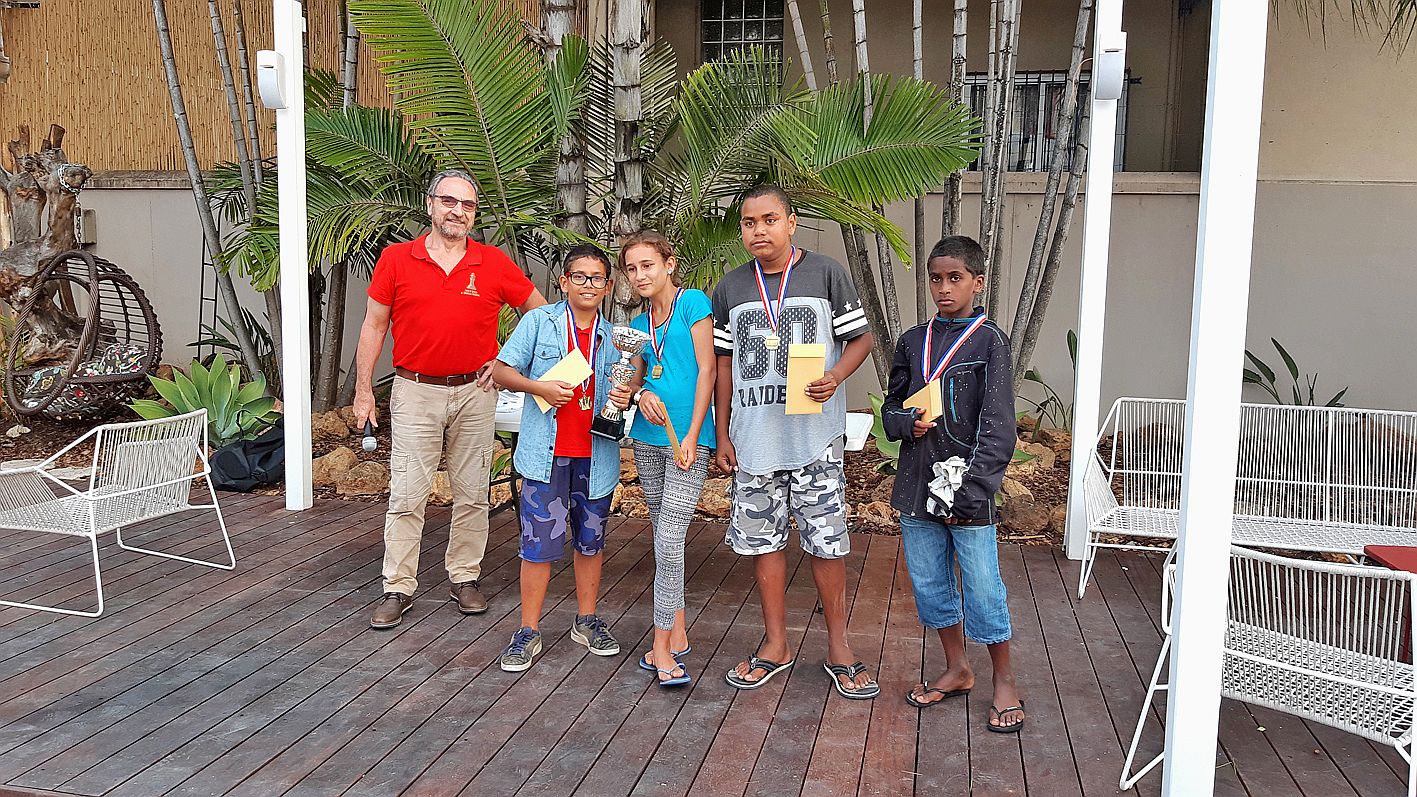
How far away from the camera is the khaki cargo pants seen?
14.0 feet

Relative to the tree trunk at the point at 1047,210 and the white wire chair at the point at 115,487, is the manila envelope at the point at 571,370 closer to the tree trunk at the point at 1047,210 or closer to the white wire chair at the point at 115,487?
the white wire chair at the point at 115,487

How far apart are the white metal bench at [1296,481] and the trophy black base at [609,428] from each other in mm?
2031

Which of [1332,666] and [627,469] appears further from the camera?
[627,469]

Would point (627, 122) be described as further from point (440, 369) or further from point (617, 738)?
point (617, 738)

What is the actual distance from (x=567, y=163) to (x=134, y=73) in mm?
5057

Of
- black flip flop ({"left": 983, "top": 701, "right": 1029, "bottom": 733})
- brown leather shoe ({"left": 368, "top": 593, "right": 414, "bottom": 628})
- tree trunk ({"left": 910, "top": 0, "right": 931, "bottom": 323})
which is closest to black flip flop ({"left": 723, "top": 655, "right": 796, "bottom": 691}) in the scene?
black flip flop ({"left": 983, "top": 701, "right": 1029, "bottom": 733})

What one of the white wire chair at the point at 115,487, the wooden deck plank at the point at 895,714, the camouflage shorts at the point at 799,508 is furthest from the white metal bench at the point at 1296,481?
the white wire chair at the point at 115,487

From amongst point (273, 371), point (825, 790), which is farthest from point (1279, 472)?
point (273, 371)

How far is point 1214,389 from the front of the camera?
2.80 m

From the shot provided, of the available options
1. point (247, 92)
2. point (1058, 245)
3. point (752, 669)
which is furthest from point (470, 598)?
point (247, 92)

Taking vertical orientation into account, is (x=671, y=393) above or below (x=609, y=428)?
above

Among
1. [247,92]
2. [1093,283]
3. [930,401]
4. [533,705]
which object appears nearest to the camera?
[930,401]

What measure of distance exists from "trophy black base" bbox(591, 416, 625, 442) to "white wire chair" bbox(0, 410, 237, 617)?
2.09 m

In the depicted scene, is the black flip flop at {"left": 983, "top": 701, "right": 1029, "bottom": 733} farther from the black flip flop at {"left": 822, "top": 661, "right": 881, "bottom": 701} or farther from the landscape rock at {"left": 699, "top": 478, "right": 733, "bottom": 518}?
the landscape rock at {"left": 699, "top": 478, "right": 733, "bottom": 518}
